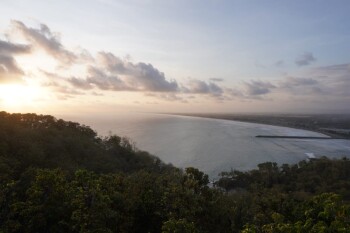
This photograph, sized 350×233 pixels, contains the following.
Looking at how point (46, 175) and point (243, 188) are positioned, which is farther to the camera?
point (243, 188)

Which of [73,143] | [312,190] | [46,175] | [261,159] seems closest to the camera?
[46,175]

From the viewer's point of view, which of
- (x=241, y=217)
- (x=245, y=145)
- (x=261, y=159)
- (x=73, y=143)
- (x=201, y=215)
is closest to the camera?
(x=201, y=215)

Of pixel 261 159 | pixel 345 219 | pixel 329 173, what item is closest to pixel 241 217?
pixel 345 219

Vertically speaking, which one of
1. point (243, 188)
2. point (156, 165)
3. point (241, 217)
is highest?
point (241, 217)

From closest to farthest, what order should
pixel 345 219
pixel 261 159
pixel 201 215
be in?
pixel 345 219 < pixel 201 215 < pixel 261 159

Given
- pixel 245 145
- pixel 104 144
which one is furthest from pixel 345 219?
pixel 245 145

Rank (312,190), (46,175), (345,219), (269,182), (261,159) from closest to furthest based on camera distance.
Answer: (345,219) < (46,175) < (312,190) < (269,182) < (261,159)

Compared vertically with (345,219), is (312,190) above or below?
below

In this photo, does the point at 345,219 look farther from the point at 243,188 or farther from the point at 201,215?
the point at 243,188

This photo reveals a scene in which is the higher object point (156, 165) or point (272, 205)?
point (272, 205)

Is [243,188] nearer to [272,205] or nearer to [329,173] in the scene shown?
[329,173]
